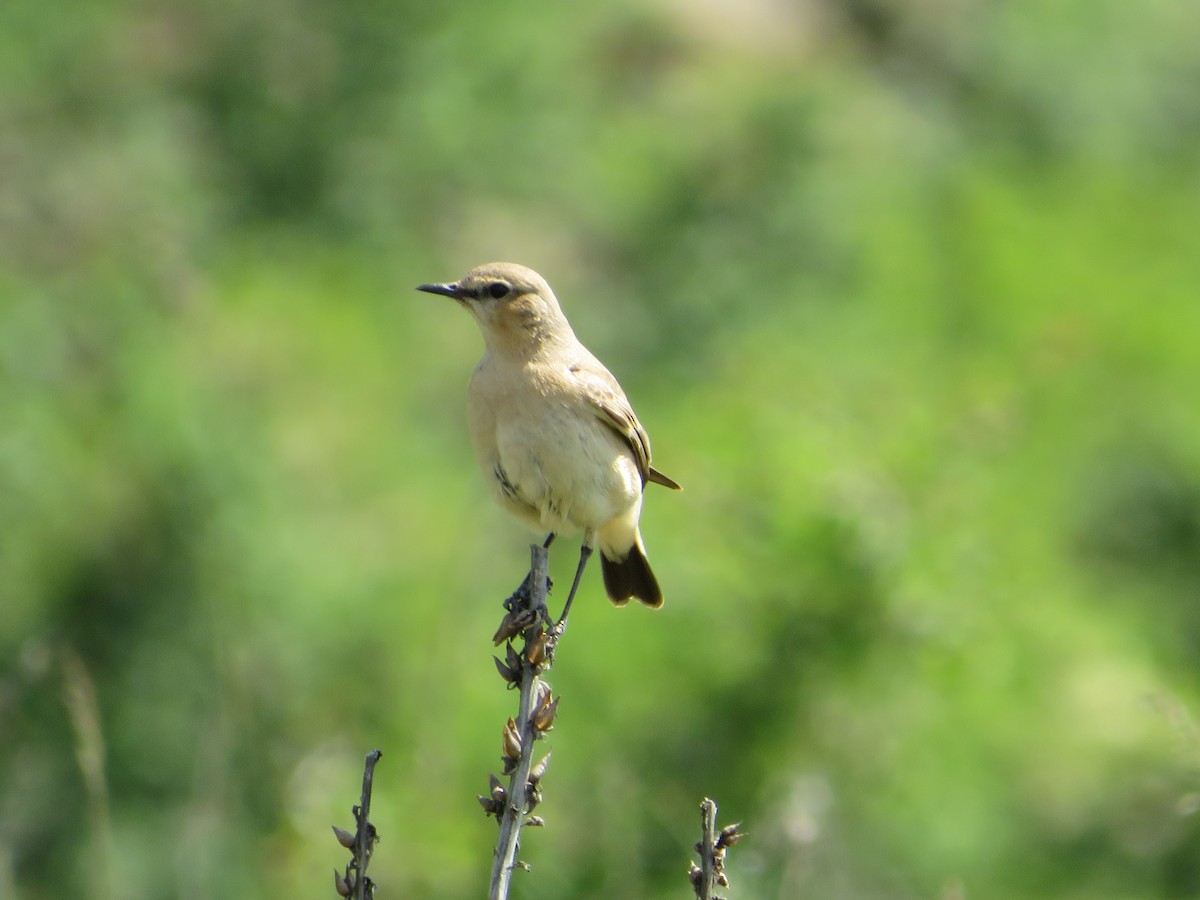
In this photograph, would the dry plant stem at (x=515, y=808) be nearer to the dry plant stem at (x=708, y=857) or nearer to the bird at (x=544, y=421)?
the dry plant stem at (x=708, y=857)

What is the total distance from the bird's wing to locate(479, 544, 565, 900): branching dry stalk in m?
1.38

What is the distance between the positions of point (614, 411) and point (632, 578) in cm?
88

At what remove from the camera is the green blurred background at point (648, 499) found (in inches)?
272

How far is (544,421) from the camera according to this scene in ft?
15.2

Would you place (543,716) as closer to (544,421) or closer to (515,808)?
(515,808)

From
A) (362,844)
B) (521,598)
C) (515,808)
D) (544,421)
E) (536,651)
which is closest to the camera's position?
(362,844)

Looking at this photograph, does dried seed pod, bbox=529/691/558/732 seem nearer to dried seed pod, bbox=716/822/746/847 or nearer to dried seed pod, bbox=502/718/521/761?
dried seed pod, bbox=502/718/521/761

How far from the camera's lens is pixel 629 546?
5.48 m

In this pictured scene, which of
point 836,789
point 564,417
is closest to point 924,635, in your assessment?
point 836,789

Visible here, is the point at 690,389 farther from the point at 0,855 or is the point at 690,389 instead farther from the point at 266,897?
the point at 0,855

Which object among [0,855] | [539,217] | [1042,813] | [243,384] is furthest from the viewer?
[539,217]

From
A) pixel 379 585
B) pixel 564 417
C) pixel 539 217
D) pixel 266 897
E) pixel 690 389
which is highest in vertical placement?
pixel 539 217

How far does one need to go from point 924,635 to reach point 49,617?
456cm

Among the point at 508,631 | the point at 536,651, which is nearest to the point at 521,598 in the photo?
the point at 508,631
